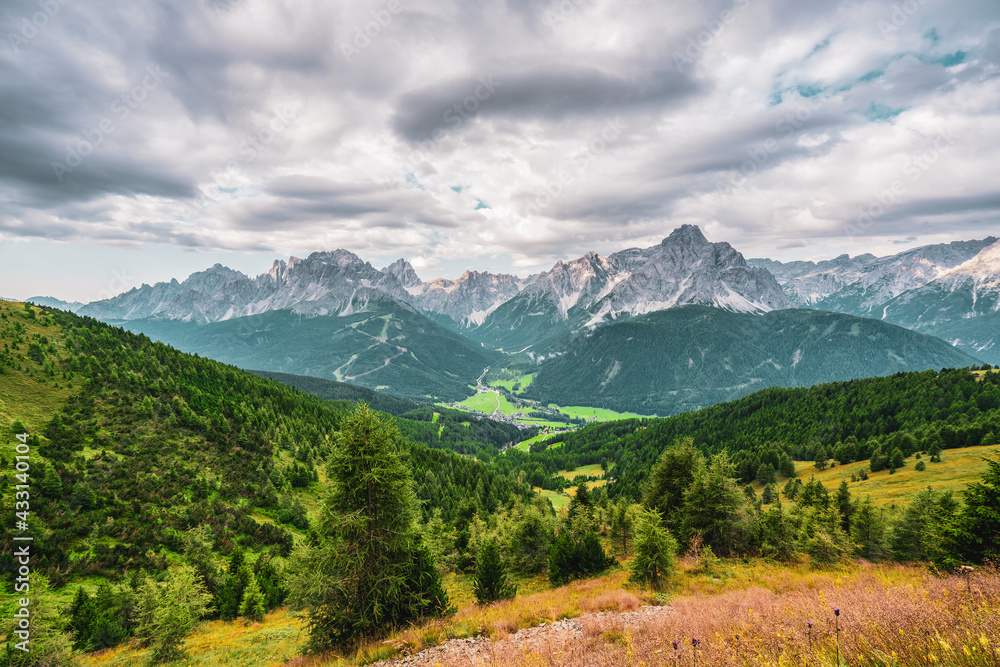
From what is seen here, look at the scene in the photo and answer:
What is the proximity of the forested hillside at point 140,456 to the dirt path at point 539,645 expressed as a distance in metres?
25.0

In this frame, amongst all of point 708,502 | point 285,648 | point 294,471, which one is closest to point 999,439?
point 708,502

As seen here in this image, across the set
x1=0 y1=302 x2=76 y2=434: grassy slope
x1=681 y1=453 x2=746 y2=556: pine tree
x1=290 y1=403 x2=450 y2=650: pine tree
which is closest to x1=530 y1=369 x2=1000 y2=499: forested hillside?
x1=681 y1=453 x2=746 y2=556: pine tree

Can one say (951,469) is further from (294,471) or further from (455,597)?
(294,471)

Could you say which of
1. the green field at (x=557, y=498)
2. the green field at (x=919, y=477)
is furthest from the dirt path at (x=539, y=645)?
the green field at (x=557, y=498)

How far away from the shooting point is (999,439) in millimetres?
67938

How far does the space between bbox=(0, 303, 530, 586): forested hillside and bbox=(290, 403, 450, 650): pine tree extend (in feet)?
61.6

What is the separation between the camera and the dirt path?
37.7ft

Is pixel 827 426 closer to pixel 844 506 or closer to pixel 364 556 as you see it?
pixel 844 506

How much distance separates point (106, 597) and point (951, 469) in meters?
111

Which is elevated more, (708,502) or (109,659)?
(708,502)

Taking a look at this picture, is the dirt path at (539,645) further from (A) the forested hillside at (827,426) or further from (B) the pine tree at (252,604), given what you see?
(A) the forested hillside at (827,426)

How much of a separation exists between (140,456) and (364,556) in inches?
2334

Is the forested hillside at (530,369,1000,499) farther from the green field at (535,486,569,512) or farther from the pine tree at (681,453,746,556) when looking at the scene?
the pine tree at (681,453,746,556)

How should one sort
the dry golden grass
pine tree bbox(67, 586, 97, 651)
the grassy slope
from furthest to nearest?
the grassy slope, pine tree bbox(67, 586, 97, 651), the dry golden grass
